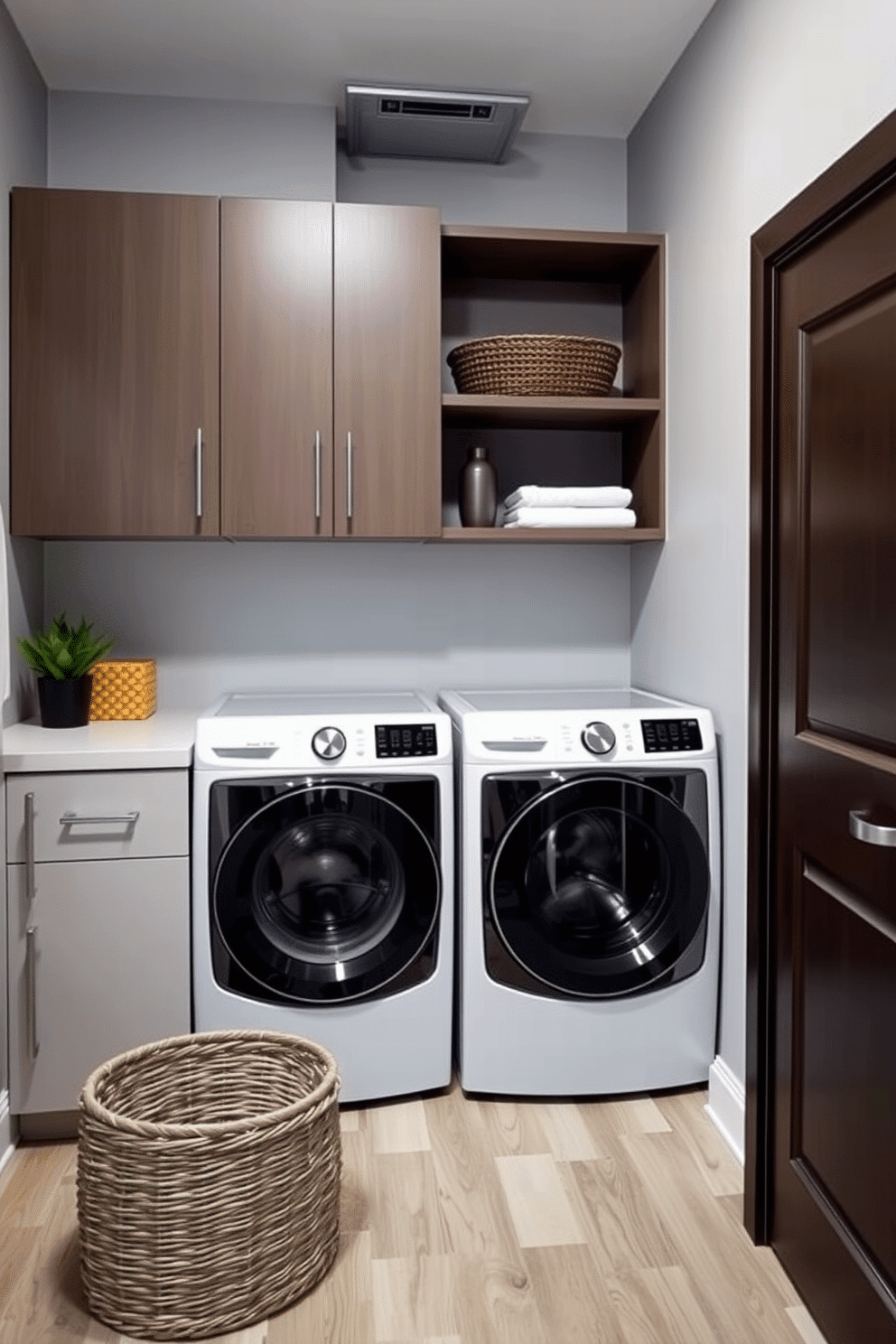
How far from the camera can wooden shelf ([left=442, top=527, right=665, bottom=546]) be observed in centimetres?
279

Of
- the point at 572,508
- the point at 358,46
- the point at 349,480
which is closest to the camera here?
the point at 358,46

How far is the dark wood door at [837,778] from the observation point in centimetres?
154

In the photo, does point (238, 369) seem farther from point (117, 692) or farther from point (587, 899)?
point (587, 899)

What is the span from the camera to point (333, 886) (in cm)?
242

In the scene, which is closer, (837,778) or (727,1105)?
(837,778)

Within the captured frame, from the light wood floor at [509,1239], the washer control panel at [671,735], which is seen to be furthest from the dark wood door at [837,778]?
the washer control panel at [671,735]

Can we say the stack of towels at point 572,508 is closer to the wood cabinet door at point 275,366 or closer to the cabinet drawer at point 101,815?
A: the wood cabinet door at point 275,366

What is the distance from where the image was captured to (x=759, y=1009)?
1982mm

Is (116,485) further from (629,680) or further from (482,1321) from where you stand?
(482,1321)

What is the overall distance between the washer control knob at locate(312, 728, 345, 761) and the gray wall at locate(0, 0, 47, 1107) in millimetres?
687

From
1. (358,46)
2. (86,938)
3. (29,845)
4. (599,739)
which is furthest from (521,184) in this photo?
(86,938)

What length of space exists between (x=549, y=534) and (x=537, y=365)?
45 centimetres

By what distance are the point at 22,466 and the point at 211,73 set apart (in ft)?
3.80

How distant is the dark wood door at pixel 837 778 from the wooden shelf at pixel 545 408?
0.91 meters
